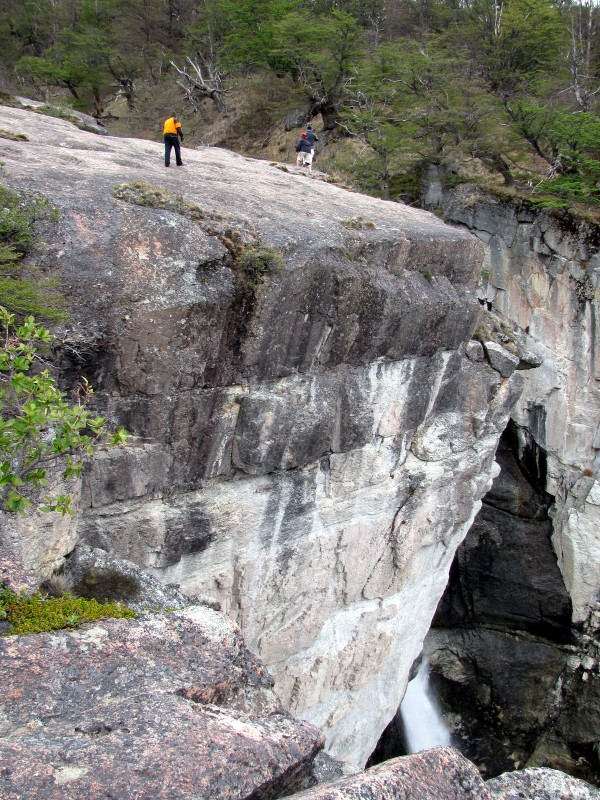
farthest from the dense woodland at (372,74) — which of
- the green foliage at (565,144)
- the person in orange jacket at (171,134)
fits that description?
the person in orange jacket at (171,134)

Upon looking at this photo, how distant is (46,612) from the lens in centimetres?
554

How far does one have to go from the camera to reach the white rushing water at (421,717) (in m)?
17.6

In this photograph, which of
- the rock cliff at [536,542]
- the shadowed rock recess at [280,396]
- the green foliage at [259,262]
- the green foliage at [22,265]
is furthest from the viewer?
the rock cliff at [536,542]

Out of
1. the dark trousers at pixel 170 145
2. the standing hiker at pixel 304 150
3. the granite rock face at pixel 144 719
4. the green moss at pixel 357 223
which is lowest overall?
the granite rock face at pixel 144 719

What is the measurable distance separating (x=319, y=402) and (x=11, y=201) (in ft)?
16.8

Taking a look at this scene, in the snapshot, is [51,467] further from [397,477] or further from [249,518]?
[397,477]

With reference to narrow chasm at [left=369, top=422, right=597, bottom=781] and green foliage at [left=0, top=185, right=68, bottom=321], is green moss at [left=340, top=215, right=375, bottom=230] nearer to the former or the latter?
green foliage at [left=0, top=185, right=68, bottom=321]

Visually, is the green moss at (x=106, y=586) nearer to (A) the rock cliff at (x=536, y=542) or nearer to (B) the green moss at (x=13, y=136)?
(B) the green moss at (x=13, y=136)

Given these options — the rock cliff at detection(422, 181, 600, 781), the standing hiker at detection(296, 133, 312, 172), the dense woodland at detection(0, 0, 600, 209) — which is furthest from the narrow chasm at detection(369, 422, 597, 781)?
the standing hiker at detection(296, 133, 312, 172)

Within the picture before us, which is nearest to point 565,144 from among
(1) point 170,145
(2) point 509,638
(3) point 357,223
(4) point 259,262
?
(3) point 357,223

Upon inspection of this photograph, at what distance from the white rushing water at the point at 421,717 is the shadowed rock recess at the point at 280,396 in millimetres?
4118

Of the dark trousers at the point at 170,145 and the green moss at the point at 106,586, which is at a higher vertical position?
Result: the dark trousers at the point at 170,145

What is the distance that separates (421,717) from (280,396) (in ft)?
41.6

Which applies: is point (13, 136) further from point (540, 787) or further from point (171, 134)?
point (540, 787)
